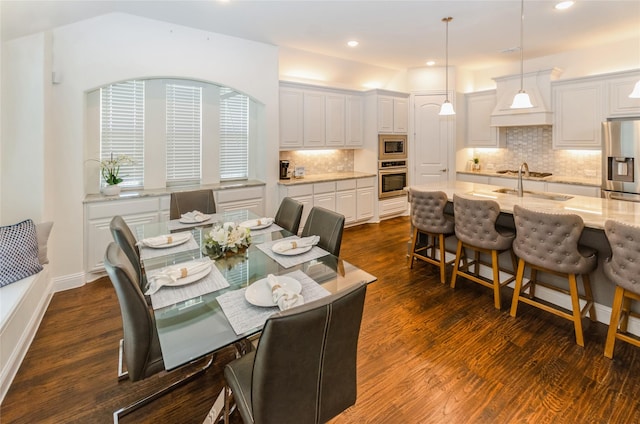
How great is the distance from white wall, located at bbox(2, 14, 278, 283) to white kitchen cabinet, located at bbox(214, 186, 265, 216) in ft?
4.55

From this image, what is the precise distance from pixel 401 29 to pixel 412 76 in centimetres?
222

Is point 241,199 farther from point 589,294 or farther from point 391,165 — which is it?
point 589,294

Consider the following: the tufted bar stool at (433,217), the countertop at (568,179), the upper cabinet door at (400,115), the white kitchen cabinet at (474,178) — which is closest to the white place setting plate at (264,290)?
the tufted bar stool at (433,217)

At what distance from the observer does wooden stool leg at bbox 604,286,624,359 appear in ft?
7.10

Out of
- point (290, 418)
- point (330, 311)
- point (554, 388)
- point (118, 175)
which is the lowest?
point (554, 388)

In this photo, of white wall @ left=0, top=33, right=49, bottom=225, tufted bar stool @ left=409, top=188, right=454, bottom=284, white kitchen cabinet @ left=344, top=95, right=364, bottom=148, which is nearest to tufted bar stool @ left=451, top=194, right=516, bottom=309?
tufted bar stool @ left=409, top=188, right=454, bottom=284

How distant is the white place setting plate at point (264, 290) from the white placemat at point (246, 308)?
0.03 metres

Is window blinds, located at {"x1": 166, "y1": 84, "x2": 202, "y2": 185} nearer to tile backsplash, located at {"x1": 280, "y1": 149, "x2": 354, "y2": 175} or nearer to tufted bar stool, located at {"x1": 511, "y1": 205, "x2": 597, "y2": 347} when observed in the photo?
tile backsplash, located at {"x1": 280, "y1": 149, "x2": 354, "y2": 175}

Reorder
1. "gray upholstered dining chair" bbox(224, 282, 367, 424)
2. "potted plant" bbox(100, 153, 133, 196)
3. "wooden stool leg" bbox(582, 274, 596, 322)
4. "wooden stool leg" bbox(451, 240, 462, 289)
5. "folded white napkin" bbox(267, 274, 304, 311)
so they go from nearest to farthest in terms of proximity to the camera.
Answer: "gray upholstered dining chair" bbox(224, 282, 367, 424)
"folded white napkin" bbox(267, 274, 304, 311)
"wooden stool leg" bbox(582, 274, 596, 322)
"wooden stool leg" bbox(451, 240, 462, 289)
"potted plant" bbox(100, 153, 133, 196)

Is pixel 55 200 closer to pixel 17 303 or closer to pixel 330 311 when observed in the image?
pixel 17 303

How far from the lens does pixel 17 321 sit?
226 centimetres

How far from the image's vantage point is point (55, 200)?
3273 millimetres

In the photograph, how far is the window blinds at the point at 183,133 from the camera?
421 centimetres

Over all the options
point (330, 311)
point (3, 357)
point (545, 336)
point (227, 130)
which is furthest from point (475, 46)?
point (3, 357)
